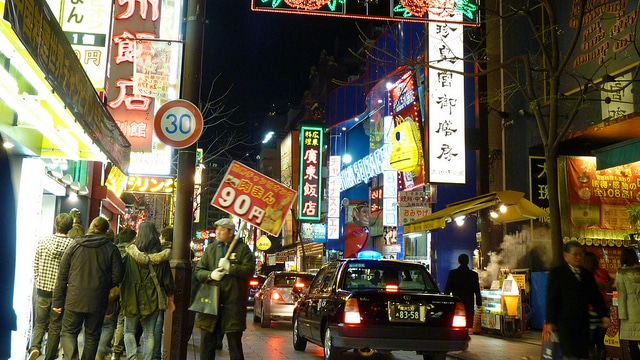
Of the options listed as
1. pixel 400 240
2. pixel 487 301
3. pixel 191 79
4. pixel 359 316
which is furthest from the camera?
pixel 400 240

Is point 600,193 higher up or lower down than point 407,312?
higher up

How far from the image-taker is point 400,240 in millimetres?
26969

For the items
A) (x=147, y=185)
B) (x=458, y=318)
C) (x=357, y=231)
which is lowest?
(x=458, y=318)

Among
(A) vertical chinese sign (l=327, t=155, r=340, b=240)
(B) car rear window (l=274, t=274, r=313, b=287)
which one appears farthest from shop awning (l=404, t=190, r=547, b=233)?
(A) vertical chinese sign (l=327, t=155, r=340, b=240)

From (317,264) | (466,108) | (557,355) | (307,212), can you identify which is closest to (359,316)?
(557,355)

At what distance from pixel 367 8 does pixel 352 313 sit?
→ 5.61m

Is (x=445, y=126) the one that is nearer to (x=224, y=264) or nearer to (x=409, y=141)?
(x=409, y=141)

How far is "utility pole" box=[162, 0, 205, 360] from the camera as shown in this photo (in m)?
7.56

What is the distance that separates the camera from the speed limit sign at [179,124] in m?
7.82

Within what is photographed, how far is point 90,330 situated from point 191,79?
3196 mm

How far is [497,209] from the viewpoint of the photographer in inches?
577

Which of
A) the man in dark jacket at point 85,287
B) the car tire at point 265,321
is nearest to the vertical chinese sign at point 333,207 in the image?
the car tire at point 265,321

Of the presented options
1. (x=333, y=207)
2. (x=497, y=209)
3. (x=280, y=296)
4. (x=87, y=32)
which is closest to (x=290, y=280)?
(x=280, y=296)

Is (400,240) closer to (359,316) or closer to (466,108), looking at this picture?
(466,108)
